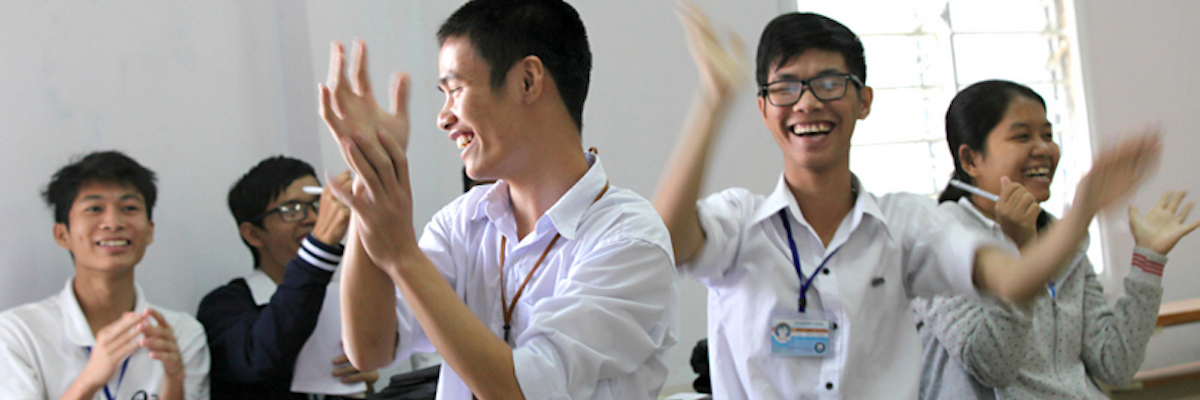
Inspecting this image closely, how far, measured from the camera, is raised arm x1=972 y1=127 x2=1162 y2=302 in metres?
1.49

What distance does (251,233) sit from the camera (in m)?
2.91

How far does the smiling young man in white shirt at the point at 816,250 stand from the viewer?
1.58m

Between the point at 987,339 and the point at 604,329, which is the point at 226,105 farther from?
the point at 987,339

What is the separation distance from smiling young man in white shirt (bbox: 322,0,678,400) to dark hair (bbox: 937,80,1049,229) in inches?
56.2

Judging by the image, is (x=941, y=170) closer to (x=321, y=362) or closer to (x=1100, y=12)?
(x=1100, y=12)

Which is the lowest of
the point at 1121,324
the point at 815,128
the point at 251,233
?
the point at 1121,324

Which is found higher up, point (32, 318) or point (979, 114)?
point (979, 114)

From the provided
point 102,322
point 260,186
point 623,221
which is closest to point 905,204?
point 623,221

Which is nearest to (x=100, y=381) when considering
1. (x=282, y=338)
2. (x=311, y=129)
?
(x=282, y=338)

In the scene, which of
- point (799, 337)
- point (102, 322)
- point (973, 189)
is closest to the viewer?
point (799, 337)

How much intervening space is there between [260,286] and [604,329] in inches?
80.8

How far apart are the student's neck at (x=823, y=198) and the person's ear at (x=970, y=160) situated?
30.1 inches

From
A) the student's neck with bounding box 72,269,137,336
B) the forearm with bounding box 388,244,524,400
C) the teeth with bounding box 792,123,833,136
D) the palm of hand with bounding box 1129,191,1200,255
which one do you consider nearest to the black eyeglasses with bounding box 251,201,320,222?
the student's neck with bounding box 72,269,137,336

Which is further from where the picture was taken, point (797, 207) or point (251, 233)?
point (251, 233)
